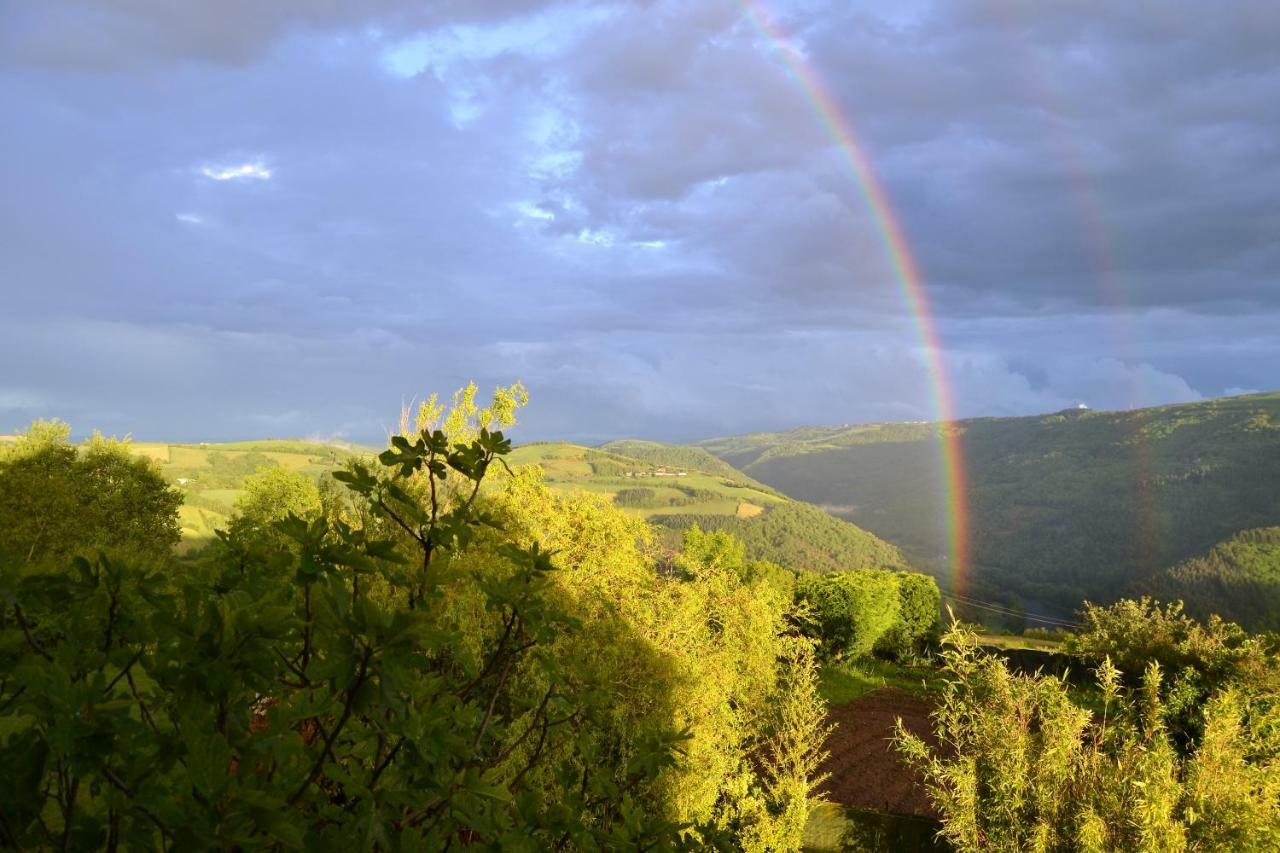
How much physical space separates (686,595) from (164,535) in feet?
94.3

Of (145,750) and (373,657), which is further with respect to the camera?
(145,750)

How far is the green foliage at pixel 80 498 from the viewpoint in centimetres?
2709

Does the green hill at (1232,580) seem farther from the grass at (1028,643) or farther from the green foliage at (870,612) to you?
the green foliage at (870,612)

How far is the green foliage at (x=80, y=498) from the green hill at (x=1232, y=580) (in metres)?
146

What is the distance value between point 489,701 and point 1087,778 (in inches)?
384

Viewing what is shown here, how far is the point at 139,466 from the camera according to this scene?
33656 millimetres

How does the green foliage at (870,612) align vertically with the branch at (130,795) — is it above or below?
below

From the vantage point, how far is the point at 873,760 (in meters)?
24.9

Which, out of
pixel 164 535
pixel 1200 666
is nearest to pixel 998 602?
pixel 1200 666

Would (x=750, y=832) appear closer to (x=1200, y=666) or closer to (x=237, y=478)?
(x=1200, y=666)

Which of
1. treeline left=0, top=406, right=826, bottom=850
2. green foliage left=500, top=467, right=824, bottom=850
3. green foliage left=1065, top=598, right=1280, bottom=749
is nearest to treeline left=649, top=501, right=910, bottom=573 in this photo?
green foliage left=1065, top=598, right=1280, bottom=749

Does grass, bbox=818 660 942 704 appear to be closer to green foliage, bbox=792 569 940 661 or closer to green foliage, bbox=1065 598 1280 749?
green foliage, bbox=792 569 940 661

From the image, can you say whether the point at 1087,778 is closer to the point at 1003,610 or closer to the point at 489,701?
the point at 489,701

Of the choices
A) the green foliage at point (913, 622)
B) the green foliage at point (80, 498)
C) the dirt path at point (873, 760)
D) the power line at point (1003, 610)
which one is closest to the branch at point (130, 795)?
the dirt path at point (873, 760)
